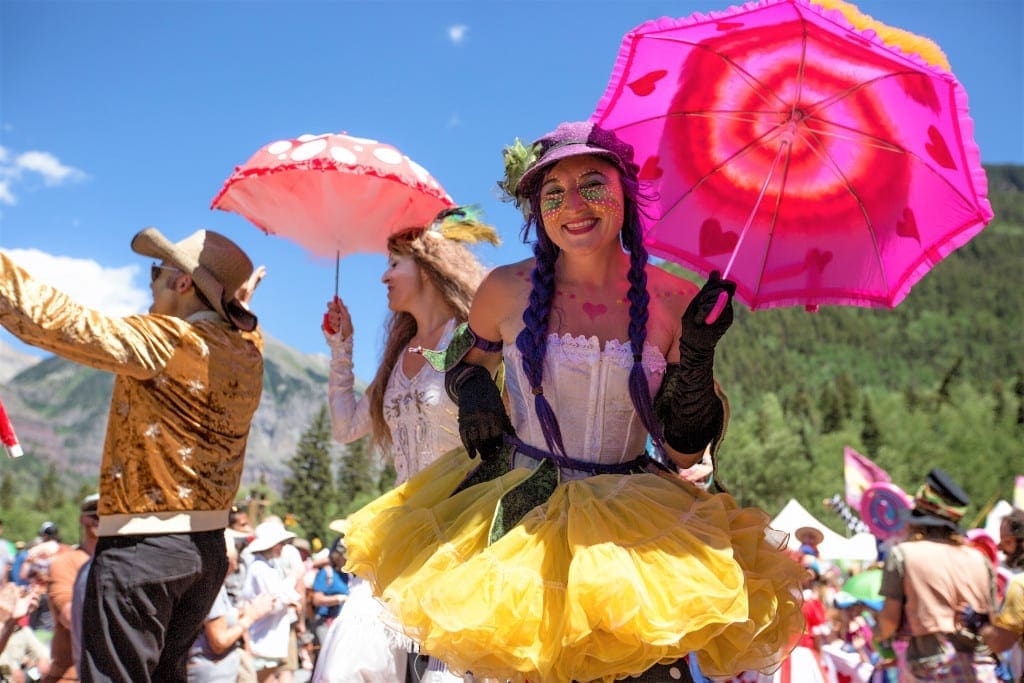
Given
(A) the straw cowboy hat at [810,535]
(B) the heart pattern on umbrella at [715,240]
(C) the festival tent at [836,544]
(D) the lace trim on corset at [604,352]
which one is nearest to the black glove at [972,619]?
(B) the heart pattern on umbrella at [715,240]

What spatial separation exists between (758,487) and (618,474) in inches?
2246

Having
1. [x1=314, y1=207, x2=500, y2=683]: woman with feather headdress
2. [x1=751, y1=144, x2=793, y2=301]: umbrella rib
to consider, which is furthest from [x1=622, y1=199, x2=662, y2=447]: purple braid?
[x1=314, y1=207, x2=500, y2=683]: woman with feather headdress

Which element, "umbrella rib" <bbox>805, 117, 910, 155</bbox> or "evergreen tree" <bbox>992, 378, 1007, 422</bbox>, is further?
"evergreen tree" <bbox>992, 378, 1007, 422</bbox>

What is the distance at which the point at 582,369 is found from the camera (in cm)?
279

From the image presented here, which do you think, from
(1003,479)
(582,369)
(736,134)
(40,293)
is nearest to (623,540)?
(582,369)

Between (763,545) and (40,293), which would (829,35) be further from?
(40,293)

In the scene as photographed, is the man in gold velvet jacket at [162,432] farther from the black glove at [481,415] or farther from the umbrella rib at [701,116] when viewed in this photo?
the umbrella rib at [701,116]

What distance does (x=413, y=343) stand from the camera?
445cm

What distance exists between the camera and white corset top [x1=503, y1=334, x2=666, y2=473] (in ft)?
9.04

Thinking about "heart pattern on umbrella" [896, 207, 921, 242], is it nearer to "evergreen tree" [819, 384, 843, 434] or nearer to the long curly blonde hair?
the long curly blonde hair

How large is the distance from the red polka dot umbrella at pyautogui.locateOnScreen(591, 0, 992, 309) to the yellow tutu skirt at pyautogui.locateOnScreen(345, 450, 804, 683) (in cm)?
79

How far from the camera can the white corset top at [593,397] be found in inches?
108

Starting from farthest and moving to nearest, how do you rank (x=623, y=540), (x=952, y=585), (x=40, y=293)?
(x=952, y=585), (x=40, y=293), (x=623, y=540)

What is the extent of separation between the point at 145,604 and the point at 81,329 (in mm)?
1068
